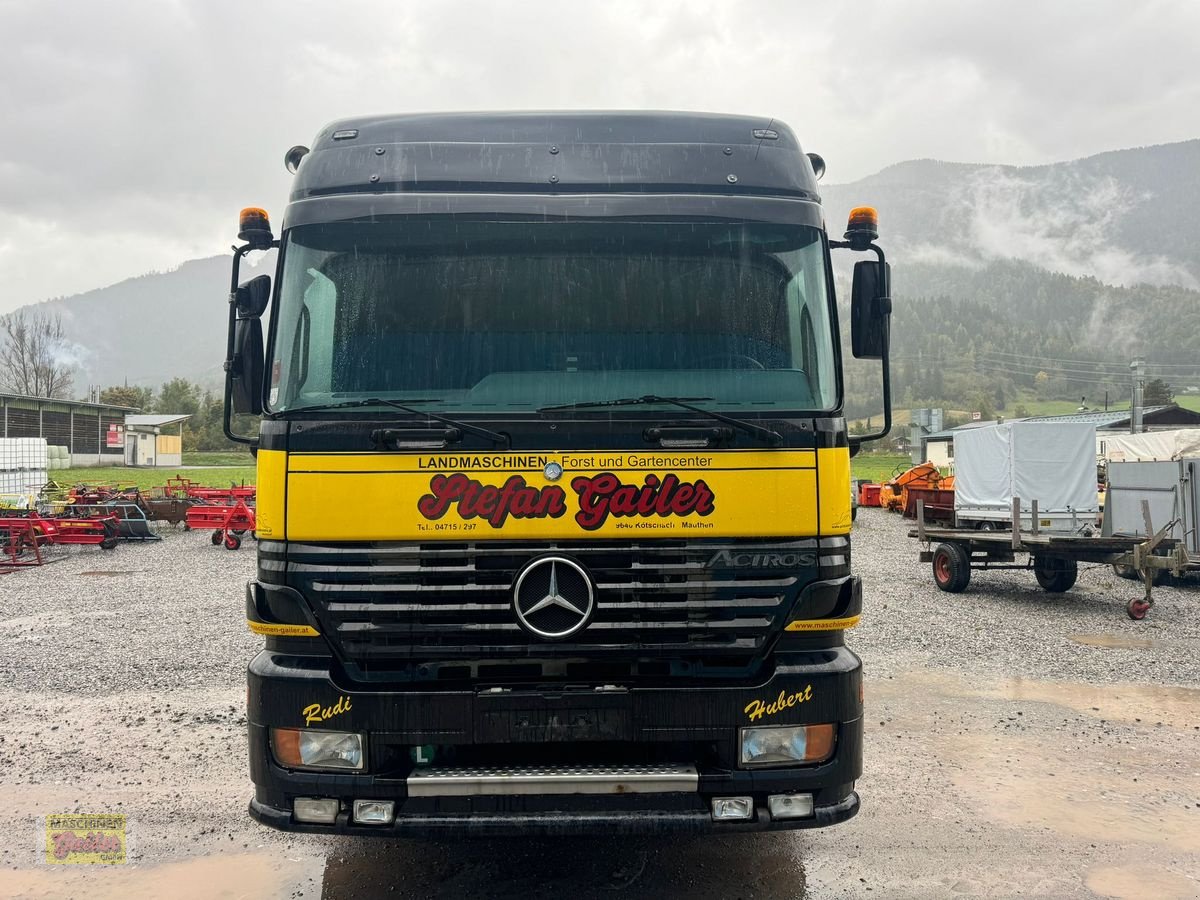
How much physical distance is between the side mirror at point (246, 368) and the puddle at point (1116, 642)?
331 inches

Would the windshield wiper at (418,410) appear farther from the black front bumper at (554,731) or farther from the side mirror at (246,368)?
the black front bumper at (554,731)

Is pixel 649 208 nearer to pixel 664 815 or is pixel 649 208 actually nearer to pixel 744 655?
pixel 744 655

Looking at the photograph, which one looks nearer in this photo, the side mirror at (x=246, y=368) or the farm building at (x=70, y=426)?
the side mirror at (x=246, y=368)

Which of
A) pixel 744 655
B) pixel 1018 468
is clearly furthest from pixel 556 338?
pixel 1018 468

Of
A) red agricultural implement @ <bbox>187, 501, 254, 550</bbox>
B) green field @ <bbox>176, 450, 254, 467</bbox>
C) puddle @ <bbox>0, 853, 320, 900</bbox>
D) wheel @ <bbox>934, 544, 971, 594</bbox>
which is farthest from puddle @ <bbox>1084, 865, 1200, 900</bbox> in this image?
green field @ <bbox>176, 450, 254, 467</bbox>

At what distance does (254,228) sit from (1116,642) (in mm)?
8965

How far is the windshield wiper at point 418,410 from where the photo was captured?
3258 mm

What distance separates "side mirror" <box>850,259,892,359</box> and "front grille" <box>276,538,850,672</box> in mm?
1233

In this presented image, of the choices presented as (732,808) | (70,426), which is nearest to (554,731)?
(732,808)

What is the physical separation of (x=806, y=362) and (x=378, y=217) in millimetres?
1805

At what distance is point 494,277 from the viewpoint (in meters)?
3.62

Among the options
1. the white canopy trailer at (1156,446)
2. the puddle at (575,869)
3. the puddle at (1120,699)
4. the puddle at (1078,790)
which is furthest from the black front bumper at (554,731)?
the white canopy trailer at (1156,446)

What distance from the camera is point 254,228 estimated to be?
4129mm

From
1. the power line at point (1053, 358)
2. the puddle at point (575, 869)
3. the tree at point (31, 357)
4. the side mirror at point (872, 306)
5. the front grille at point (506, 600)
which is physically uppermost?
the power line at point (1053, 358)
